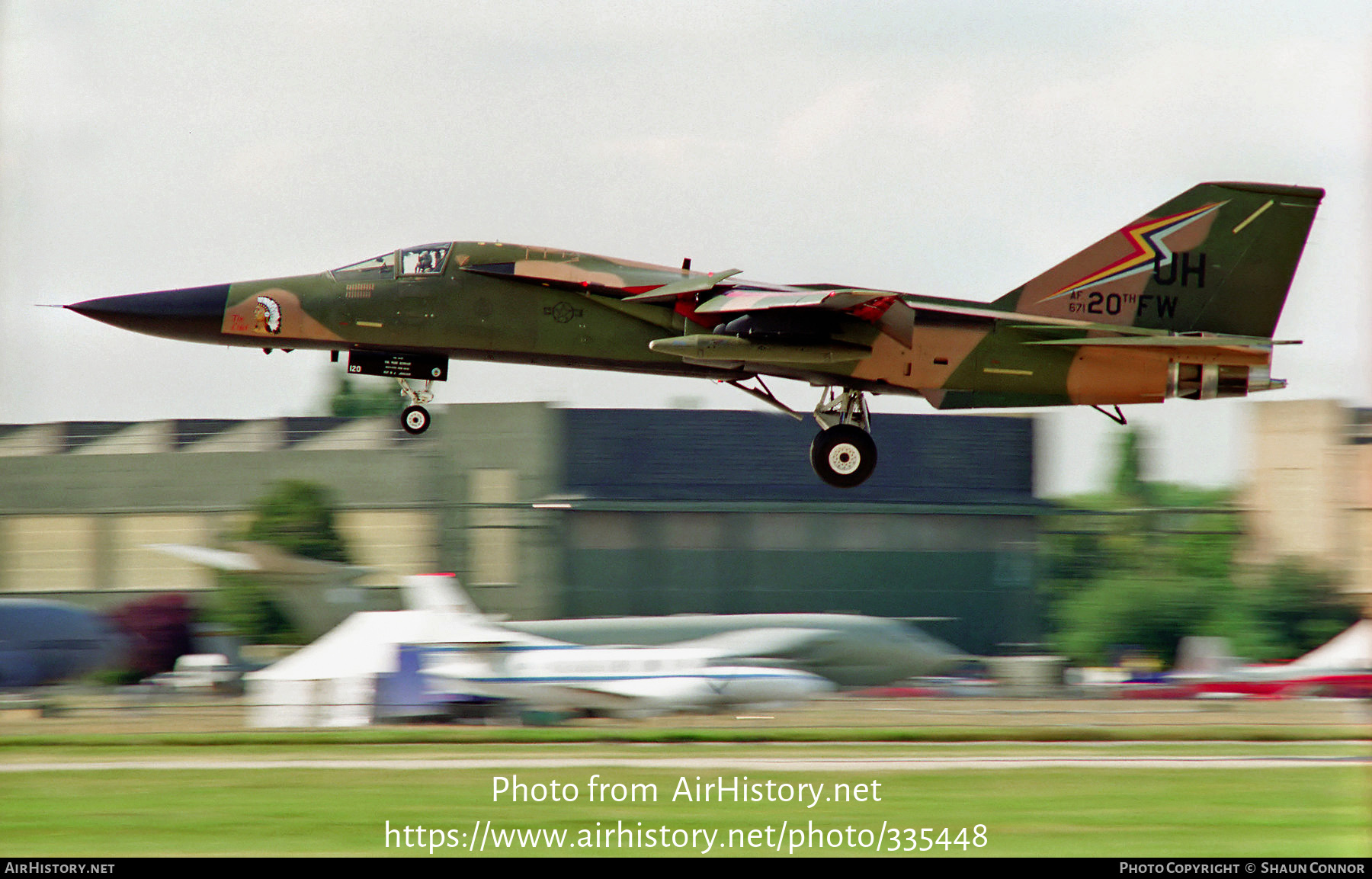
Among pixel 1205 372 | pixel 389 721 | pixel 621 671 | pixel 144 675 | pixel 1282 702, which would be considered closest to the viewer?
pixel 1205 372

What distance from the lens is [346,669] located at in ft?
112

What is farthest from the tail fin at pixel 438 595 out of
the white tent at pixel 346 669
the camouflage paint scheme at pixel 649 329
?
the camouflage paint scheme at pixel 649 329

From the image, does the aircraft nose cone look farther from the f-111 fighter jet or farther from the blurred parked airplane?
the blurred parked airplane

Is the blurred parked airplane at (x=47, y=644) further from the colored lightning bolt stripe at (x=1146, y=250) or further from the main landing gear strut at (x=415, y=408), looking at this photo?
the colored lightning bolt stripe at (x=1146, y=250)

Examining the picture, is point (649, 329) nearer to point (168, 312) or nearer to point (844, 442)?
point (844, 442)

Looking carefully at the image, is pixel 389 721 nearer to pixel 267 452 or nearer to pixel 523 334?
pixel 523 334

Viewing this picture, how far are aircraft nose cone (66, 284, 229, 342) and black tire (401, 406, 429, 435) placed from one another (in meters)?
2.90

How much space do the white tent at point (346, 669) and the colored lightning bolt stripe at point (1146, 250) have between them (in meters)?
18.6

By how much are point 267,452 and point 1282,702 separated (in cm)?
4016

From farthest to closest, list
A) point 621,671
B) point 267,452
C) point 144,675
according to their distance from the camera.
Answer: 1. point 267,452
2. point 144,675
3. point 621,671

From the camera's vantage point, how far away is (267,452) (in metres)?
61.4

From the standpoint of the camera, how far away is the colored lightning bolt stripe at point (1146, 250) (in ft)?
70.1

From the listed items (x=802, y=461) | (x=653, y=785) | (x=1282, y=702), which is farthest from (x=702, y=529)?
(x=653, y=785)

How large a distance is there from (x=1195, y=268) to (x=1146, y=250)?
739mm
